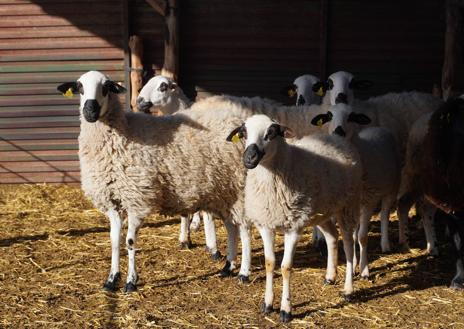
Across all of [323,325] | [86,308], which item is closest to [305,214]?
[323,325]

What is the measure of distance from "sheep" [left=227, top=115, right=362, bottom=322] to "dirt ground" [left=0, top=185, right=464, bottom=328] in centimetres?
58

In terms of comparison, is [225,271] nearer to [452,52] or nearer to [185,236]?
[185,236]

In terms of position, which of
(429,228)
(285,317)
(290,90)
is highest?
(290,90)

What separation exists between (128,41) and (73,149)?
6.90ft

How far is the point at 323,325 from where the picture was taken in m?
5.81

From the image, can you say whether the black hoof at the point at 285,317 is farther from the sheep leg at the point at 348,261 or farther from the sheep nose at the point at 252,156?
the sheep nose at the point at 252,156

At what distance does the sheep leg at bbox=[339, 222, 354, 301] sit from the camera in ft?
21.1

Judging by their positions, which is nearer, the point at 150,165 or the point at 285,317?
the point at 285,317

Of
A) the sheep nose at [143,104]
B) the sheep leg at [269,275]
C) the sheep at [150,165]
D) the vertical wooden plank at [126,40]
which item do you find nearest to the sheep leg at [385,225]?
the sheep at [150,165]

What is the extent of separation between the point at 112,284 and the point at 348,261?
234 cm

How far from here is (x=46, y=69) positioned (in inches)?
454

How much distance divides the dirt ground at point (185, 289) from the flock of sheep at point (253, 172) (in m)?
0.23

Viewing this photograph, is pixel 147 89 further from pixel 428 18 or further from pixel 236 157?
pixel 428 18

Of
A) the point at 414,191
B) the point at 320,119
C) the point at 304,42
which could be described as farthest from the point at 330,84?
the point at 304,42
